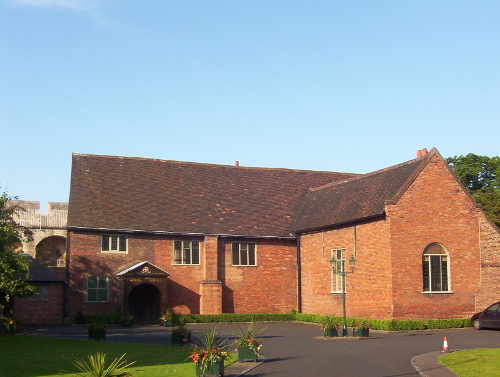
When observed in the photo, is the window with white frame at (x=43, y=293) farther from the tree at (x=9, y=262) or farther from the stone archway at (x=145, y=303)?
the tree at (x=9, y=262)

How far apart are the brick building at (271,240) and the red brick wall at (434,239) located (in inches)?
2.3

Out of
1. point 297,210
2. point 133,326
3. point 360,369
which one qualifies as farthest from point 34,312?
point 360,369

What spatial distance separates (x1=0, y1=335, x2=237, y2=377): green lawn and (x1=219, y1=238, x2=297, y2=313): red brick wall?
1588 centimetres

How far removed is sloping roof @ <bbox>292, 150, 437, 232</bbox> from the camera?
3676cm

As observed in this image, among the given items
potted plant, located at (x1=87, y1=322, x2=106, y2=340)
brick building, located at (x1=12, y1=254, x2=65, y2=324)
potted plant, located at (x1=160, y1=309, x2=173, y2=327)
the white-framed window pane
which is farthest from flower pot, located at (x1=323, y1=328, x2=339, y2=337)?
A: the white-framed window pane

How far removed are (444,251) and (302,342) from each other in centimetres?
1133

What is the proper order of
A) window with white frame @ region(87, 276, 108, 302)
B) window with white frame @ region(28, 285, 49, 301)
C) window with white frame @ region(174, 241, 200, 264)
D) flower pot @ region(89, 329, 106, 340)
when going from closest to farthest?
flower pot @ region(89, 329, 106, 340) < window with white frame @ region(28, 285, 49, 301) < window with white frame @ region(87, 276, 108, 302) < window with white frame @ region(174, 241, 200, 264)

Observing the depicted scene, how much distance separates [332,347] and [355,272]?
1223 centimetres

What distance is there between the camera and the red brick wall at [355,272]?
35969mm

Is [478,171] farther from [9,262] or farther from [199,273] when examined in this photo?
[9,262]

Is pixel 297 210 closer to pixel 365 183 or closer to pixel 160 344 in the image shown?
pixel 365 183

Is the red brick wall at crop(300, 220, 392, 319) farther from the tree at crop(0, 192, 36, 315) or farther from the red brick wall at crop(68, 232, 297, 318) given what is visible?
the tree at crop(0, 192, 36, 315)

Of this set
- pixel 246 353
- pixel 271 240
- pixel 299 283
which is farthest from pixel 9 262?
pixel 299 283

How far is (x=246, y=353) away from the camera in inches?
870
